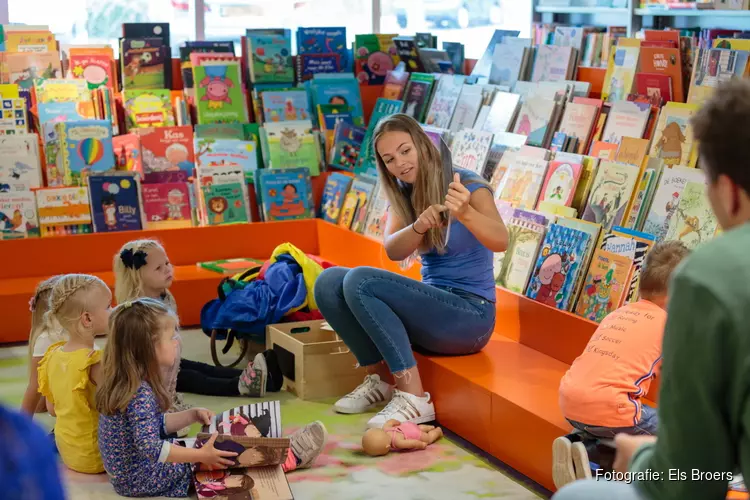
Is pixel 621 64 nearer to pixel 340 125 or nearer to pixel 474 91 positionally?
pixel 474 91

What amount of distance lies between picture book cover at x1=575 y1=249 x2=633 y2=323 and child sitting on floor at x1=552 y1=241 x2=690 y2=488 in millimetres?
828

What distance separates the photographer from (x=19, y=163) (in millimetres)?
5391

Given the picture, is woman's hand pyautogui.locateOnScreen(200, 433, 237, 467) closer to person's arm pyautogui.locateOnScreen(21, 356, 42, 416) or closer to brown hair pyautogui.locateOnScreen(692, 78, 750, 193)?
person's arm pyautogui.locateOnScreen(21, 356, 42, 416)

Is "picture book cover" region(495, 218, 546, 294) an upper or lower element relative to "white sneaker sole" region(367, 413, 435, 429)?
upper

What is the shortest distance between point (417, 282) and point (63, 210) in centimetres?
249

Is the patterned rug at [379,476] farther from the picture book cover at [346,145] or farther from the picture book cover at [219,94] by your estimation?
the picture book cover at [219,94]

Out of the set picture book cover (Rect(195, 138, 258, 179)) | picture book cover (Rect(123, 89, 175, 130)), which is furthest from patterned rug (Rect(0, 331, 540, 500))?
picture book cover (Rect(123, 89, 175, 130))

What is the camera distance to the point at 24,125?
18.1 ft

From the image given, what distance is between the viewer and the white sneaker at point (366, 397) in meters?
3.93

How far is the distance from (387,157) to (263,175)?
2.16 metres

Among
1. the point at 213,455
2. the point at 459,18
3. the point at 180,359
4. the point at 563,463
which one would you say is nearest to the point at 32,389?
the point at 180,359

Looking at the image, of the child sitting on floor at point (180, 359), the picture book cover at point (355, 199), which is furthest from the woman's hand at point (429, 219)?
the picture book cover at point (355, 199)

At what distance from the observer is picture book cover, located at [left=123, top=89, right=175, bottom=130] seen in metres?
5.86

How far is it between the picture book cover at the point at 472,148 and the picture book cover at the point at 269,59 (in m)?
1.56
